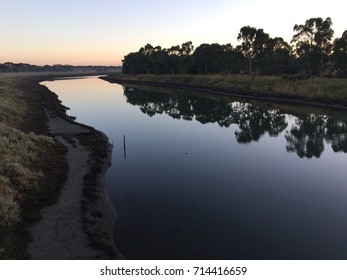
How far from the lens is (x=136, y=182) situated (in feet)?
89.1

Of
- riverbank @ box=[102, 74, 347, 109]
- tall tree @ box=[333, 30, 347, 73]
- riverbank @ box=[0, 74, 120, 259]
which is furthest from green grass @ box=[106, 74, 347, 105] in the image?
riverbank @ box=[0, 74, 120, 259]

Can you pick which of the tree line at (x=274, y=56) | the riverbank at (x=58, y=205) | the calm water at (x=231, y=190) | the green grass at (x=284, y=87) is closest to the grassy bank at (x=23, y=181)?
the riverbank at (x=58, y=205)

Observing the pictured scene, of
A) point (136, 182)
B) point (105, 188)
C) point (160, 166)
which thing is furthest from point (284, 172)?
point (105, 188)

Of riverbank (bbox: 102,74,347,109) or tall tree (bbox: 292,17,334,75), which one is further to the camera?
tall tree (bbox: 292,17,334,75)

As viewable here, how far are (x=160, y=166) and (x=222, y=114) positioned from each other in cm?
3813

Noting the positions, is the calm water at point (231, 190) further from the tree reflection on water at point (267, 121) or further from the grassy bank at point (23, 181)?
the grassy bank at point (23, 181)

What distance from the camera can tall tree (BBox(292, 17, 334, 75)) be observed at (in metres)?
103

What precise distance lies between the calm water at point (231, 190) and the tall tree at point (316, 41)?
59.8 m

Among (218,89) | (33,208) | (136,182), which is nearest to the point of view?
(33,208)

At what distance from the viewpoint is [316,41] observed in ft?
345

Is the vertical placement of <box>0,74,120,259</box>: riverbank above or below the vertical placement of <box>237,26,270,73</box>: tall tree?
below

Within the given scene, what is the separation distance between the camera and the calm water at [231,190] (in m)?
17.1

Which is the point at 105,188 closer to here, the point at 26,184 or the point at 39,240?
the point at 26,184

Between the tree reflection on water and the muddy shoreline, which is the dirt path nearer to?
the muddy shoreline
